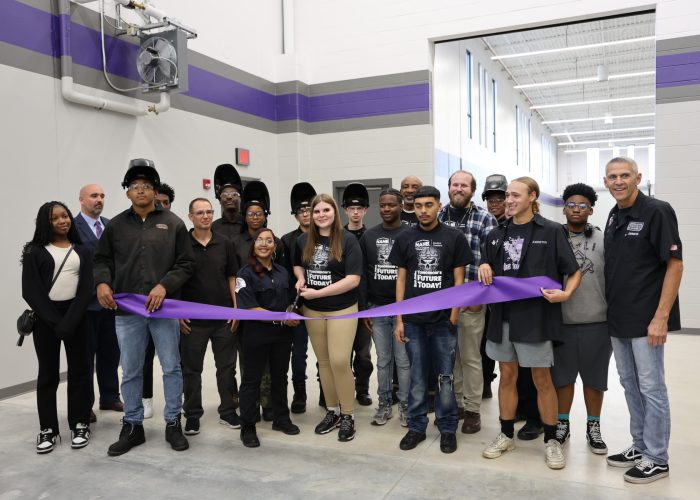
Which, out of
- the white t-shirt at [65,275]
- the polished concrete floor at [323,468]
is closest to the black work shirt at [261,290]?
the polished concrete floor at [323,468]

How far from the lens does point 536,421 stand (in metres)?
3.42

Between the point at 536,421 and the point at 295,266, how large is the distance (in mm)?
1819

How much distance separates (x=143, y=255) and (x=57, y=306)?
615mm

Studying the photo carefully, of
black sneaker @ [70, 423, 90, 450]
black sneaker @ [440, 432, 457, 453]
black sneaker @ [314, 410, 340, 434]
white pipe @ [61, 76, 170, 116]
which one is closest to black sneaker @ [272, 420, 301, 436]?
black sneaker @ [314, 410, 340, 434]

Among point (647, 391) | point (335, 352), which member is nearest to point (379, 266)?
point (335, 352)

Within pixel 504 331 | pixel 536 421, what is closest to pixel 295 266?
pixel 504 331

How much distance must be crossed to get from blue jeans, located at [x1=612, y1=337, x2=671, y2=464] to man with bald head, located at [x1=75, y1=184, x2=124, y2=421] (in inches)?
133

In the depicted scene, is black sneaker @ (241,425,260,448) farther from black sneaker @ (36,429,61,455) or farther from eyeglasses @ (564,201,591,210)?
eyeglasses @ (564,201,591,210)

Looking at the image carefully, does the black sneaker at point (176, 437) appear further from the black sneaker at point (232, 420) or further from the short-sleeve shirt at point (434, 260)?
the short-sleeve shirt at point (434, 260)

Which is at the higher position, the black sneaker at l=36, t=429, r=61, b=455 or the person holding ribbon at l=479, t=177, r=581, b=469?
the person holding ribbon at l=479, t=177, r=581, b=469

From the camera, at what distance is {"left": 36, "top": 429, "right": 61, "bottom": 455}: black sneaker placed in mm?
3283

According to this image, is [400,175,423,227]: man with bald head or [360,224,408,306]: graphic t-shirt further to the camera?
[400,175,423,227]: man with bald head

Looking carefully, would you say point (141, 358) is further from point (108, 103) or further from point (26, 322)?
point (108, 103)

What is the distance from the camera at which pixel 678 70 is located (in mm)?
6203
